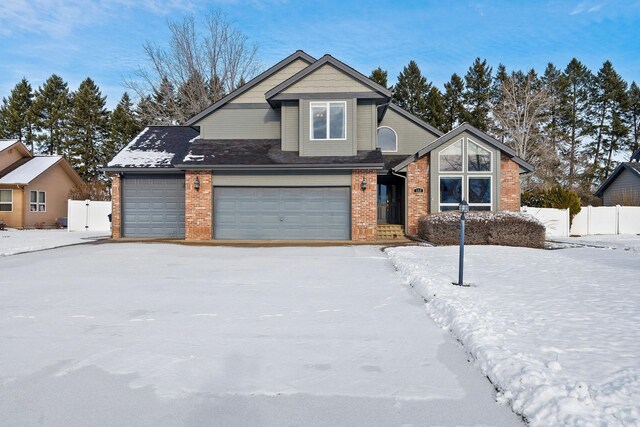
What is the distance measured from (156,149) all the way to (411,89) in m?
28.6

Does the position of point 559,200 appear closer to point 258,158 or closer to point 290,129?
point 290,129

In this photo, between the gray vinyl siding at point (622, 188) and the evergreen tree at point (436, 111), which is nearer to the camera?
the gray vinyl siding at point (622, 188)

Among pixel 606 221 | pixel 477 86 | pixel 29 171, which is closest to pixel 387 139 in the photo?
pixel 606 221

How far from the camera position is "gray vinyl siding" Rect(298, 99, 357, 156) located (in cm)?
1536

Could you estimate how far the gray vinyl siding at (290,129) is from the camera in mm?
16016

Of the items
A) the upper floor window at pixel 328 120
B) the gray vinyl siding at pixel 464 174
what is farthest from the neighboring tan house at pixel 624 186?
the upper floor window at pixel 328 120

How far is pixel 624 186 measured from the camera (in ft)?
86.9

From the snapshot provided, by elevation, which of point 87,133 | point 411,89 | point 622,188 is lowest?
point 622,188

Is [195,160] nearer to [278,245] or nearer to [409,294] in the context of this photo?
[278,245]

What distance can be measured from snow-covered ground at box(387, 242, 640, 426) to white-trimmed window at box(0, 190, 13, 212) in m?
26.2

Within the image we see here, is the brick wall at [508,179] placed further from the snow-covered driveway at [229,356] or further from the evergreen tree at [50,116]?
the evergreen tree at [50,116]

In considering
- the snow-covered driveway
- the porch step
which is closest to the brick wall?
the porch step

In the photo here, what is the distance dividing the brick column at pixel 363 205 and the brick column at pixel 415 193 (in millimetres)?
2058

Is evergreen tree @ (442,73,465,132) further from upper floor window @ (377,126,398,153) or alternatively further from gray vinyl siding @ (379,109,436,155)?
upper floor window @ (377,126,398,153)
